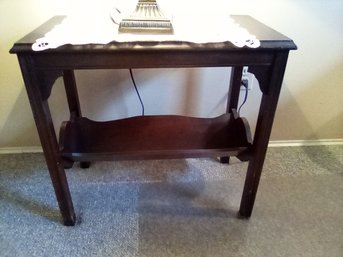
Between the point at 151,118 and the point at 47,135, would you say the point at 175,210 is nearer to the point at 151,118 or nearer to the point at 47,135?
the point at 151,118

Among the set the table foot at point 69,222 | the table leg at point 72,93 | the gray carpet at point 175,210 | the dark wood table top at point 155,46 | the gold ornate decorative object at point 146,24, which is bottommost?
the gray carpet at point 175,210

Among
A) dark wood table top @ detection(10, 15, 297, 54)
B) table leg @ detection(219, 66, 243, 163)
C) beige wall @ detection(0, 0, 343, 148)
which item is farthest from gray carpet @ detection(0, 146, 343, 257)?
dark wood table top @ detection(10, 15, 297, 54)

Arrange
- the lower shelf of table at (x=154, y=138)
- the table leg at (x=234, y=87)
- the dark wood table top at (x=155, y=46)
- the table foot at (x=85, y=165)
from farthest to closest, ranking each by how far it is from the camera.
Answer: the table foot at (x=85, y=165) → the table leg at (x=234, y=87) → the lower shelf of table at (x=154, y=138) → the dark wood table top at (x=155, y=46)

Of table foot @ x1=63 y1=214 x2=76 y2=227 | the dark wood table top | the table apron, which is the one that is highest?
the dark wood table top

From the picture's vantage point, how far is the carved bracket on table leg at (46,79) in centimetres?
77

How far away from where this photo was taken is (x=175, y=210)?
3.71 feet

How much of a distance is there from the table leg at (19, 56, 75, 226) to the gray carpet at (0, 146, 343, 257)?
0.35ft

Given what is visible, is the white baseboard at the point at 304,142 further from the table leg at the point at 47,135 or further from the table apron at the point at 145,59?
the table leg at the point at 47,135

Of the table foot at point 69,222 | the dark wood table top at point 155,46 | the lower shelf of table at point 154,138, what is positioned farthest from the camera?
the table foot at point 69,222

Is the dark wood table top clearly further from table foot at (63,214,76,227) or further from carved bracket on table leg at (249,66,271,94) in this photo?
table foot at (63,214,76,227)

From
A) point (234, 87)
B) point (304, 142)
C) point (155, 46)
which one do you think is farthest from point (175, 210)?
point (304, 142)

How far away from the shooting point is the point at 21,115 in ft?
4.43

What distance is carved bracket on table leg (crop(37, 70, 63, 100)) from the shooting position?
0.77 meters

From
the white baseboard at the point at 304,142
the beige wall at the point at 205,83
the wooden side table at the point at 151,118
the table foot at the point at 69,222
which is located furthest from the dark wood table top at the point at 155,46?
the white baseboard at the point at 304,142
